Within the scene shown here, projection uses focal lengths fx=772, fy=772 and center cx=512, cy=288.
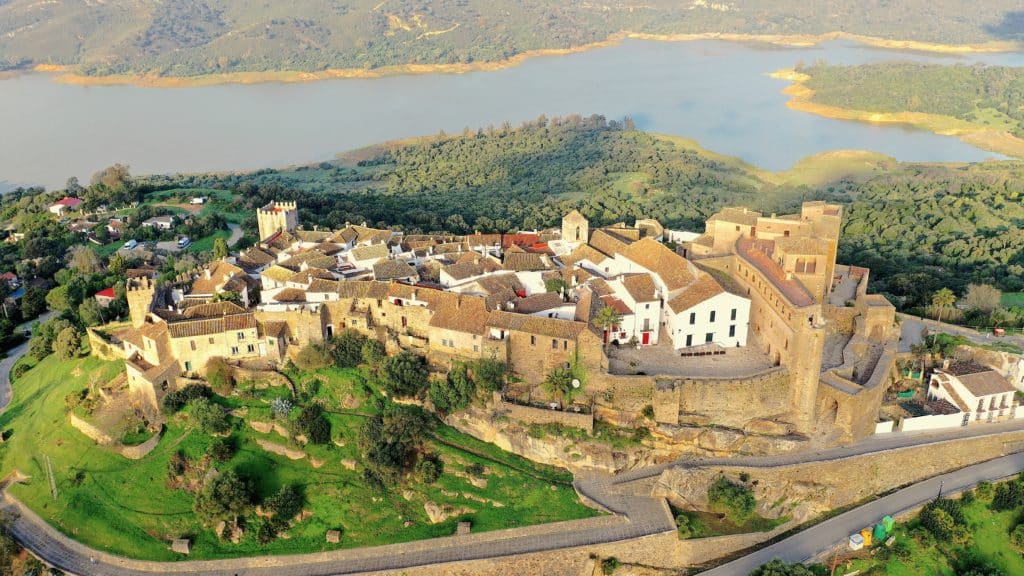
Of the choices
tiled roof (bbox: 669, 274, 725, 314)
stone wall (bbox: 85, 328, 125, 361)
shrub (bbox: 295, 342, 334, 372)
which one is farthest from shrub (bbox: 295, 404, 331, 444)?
tiled roof (bbox: 669, 274, 725, 314)

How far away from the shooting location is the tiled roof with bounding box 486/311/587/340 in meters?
19.8

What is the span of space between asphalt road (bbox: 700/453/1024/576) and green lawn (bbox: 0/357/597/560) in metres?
3.90

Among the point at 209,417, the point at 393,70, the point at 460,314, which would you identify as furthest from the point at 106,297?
the point at 393,70

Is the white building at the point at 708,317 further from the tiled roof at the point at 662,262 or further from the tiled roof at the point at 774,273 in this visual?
the tiled roof at the point at 774,273

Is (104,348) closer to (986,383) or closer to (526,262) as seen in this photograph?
(526,262)

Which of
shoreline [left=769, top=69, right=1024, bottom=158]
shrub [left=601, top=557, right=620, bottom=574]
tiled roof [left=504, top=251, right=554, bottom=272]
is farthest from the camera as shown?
shoreline [left=769, top=69, right=1024, bottom=158]

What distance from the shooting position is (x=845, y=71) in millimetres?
85812

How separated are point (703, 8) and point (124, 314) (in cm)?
12714

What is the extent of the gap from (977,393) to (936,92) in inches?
2583

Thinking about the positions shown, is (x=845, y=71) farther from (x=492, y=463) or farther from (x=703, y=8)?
(x=492, y=463)

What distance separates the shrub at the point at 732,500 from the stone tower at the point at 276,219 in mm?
20051

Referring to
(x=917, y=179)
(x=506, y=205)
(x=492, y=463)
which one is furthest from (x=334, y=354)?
(x=917, y=179)

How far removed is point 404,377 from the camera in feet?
66.0

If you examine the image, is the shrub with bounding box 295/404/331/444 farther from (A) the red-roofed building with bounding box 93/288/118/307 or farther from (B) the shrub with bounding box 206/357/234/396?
(A) the red-roofed building with bounding box 93/288/118/307
